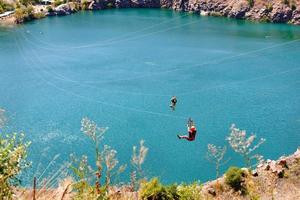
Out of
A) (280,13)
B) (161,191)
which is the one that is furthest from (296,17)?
(161,191)

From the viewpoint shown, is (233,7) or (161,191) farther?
(233,7)

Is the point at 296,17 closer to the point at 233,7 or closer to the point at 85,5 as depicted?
the point at 233,7

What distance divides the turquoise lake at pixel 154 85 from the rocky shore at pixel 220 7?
9.23ft

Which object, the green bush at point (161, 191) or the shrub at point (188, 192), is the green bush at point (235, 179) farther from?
the shrub at point (188, 192)

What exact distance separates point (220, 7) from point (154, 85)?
42.1m

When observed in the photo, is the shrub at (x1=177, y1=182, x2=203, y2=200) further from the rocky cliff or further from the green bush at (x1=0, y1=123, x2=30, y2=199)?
the rocky cliff

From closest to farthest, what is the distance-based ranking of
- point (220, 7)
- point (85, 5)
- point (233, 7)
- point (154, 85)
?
point (154, 85), point (233, 7), point (220, 7), point (85, 5)

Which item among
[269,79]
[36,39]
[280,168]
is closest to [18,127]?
[280,168]

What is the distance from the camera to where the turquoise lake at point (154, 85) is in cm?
4281

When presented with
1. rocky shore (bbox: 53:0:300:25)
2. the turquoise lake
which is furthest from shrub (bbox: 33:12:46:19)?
rocky shore (bbox: 53:0:300:25)

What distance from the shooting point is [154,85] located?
58.1 meters

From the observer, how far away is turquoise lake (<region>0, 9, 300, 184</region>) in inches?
1686

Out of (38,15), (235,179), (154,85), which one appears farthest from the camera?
(38,15)

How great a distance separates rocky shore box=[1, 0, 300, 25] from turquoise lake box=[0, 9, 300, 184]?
281 cm
